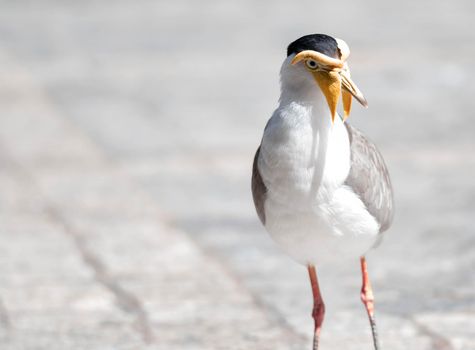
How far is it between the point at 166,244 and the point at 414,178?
6.56 feet

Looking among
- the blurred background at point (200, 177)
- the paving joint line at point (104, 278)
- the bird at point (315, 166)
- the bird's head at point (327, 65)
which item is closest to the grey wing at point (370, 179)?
the bird at point (315, 166)

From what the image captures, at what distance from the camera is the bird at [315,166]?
427 cm

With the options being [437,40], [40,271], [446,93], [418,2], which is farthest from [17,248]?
[418,2]

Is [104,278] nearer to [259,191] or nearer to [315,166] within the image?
[259,191]

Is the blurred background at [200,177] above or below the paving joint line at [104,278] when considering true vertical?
above

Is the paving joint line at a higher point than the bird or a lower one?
lower

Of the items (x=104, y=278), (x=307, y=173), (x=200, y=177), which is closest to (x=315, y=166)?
(x=307, y=173)

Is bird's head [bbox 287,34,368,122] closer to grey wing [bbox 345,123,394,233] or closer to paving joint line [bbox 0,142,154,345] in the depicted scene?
grey wing [bbox 345,123,394,233]

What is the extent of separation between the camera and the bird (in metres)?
4.27

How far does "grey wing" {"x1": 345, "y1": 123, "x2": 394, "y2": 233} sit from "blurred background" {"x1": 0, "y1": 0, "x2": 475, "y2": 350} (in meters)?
0.86

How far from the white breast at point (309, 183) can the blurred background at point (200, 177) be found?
0.99 metres

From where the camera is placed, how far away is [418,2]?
13.8 meters

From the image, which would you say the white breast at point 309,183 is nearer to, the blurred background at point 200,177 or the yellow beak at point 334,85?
the yellow beak at point 334,85

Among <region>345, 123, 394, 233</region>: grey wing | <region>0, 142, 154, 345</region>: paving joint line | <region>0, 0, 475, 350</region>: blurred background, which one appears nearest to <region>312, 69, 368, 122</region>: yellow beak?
<region>345, 123, 394, 233</region>: grey wing
